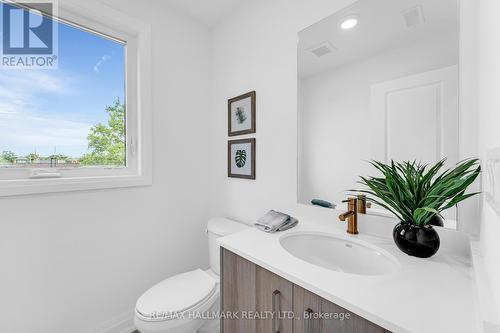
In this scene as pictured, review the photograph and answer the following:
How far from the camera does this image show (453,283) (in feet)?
2.12

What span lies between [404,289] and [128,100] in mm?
1802

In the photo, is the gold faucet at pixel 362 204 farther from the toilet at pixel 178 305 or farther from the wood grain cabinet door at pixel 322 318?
the toilet at pixel 178 305

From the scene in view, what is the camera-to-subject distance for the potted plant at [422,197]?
73 centimetres

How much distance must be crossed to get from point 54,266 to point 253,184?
50.0 inches

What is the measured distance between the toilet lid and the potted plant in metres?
1.01

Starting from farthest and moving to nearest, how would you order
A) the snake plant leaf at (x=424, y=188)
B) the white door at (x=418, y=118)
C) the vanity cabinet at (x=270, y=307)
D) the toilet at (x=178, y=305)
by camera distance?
1. the toilet at (x=178, y=305)
2. the white door at (x=418, y=118)
3. the snake plant leaf at (x=424, y=188)
4. the vanity cabinet at (x=270, y=307)

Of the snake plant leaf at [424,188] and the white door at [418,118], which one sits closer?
the snake plant leaf at [424,188]

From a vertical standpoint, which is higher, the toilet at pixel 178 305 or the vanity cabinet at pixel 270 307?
the vanity cabinet at pixel 270 307

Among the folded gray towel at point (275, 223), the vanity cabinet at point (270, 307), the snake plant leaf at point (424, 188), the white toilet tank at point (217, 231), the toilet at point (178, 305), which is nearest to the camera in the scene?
the vanity cabinet at point (270, 307)

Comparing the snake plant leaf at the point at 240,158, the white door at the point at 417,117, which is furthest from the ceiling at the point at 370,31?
the snake plant leaf at the point at 240,158

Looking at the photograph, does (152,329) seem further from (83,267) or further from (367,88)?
(367,88)

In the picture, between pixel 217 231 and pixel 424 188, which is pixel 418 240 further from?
pixel 217 231

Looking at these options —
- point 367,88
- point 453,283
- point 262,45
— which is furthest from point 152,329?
point 262,45

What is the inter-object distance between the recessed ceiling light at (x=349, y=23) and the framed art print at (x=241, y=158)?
0.83 metres
